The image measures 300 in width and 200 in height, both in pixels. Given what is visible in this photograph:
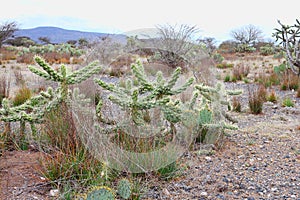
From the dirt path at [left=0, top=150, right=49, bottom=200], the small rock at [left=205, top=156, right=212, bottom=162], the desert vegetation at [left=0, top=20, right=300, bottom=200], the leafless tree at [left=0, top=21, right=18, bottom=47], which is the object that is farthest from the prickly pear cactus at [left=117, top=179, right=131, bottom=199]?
the leafless tree at [left=0, top=21, right=18, bottom=47]

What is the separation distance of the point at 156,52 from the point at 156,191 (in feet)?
25.8

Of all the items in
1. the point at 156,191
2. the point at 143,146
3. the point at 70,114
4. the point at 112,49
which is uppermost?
the point at 112,49

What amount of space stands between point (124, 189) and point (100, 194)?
363 millimetres

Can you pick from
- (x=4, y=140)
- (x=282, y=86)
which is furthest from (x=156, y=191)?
(x=282, y=86)

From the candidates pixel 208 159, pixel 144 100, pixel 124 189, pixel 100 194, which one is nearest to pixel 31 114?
pixel 144 100

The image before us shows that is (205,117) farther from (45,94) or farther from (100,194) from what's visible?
(100,194)

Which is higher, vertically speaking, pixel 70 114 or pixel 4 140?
pixel 70 114

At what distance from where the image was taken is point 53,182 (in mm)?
3889

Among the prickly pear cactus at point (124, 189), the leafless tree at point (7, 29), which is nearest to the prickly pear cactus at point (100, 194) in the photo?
the prickly pear cactus at point (124, 189)

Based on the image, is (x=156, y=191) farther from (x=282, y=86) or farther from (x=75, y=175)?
(x=282, y=86)

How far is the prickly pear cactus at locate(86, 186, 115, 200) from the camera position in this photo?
340 centimetres

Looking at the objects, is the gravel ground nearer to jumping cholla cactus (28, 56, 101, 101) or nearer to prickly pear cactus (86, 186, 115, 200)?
prickly pear cactus (86, 186, 115, 200)

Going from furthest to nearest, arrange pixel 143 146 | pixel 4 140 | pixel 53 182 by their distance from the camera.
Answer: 1. pixel 4 140
2. pixel 143 146
3. pixel 53 182

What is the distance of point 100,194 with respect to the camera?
134 inches
